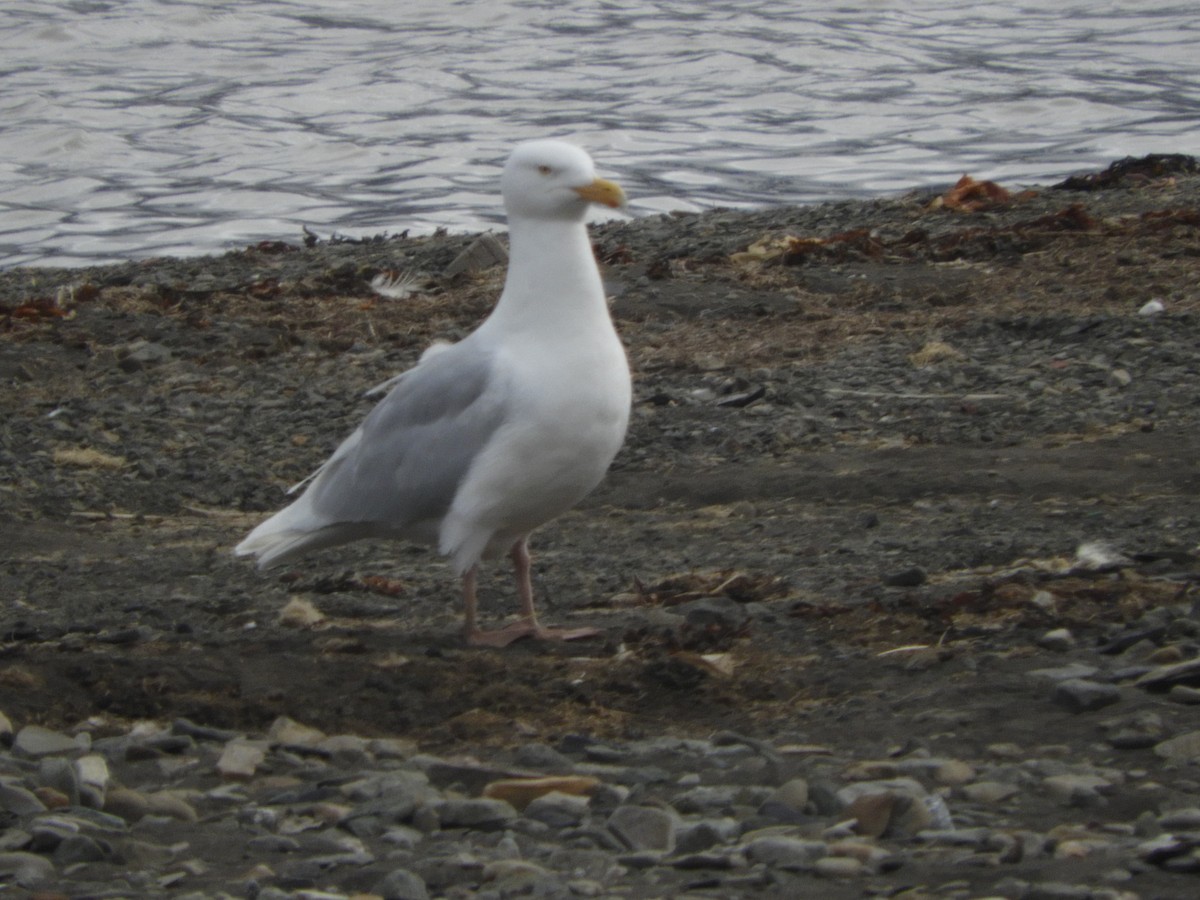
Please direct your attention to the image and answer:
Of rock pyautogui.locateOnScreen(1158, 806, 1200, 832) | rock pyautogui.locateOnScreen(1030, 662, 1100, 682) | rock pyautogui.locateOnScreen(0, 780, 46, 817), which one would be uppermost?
rock pyautogui.locateOnScreen(1158, 806, 1200, 832)

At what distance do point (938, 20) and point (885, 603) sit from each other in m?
19.7

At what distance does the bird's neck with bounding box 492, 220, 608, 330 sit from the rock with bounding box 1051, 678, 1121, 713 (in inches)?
67.4

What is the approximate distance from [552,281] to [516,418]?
16.3 inches

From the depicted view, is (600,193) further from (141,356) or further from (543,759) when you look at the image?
(141,356)

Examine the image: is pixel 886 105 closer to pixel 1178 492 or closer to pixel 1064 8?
pixel 1064 8

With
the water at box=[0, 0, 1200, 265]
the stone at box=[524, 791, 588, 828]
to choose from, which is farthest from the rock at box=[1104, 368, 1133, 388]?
the water at box=[0, 0, 1200, 265]

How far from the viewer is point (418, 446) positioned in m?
5.34

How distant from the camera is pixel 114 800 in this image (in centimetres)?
375

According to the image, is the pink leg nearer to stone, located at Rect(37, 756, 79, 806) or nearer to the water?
stone, located at Rect(37, 756, 79, 806)

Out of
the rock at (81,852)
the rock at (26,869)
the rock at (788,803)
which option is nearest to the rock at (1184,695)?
the rock at (788,803)

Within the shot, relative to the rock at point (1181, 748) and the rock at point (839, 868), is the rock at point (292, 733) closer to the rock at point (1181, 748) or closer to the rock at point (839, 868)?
the rock at point (839, 868)

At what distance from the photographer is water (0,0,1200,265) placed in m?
15.2

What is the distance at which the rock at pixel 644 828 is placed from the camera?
3398 mm

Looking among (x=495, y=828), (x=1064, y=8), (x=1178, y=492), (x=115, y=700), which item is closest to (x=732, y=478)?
(x=1178, y=492)
